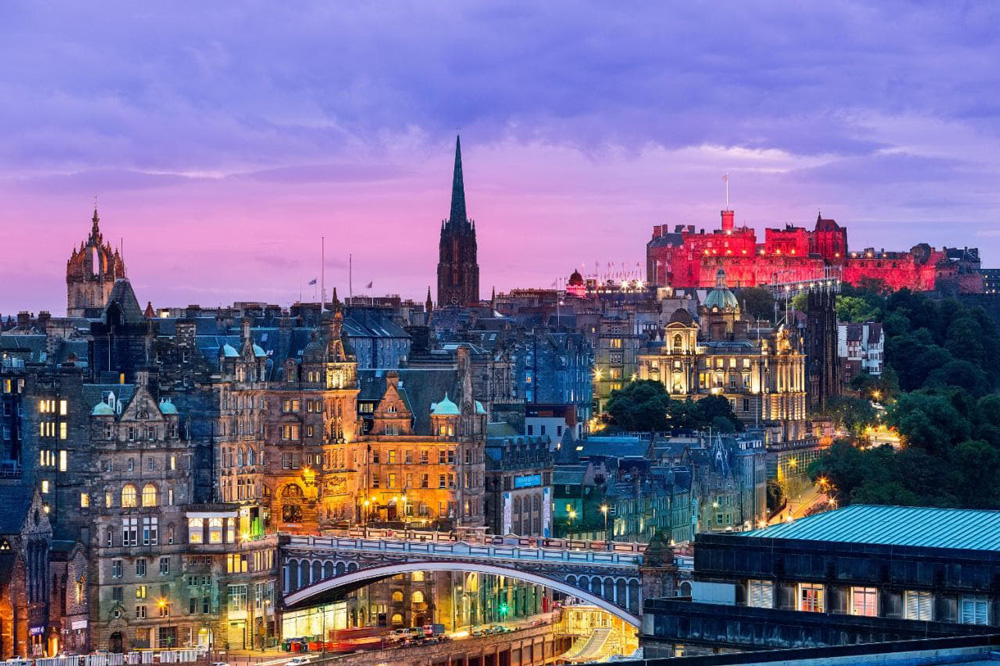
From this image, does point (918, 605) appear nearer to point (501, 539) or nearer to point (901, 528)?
point (901, 528)

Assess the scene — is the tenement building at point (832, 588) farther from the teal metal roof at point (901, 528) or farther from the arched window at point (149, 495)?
the arched window at point (149, 495)

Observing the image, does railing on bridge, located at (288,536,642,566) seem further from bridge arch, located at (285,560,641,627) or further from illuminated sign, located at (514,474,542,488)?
illuminated sign, located at (514,474,542,488)

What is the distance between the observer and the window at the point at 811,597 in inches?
4665

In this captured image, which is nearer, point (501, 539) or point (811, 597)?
point (811, 597)

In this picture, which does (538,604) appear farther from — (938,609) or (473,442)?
(938,609)

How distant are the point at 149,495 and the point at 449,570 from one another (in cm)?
1957

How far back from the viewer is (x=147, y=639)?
518ft

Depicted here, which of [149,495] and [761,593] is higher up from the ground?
[149,495]

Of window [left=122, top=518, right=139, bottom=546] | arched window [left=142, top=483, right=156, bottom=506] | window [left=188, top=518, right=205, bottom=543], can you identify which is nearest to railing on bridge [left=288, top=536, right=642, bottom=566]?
window [left=188, top=518, right=205, bottom=543]

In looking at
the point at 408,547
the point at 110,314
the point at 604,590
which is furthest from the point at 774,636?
the point at 110,314

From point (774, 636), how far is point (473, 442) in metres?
69.7

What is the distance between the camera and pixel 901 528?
401 ft

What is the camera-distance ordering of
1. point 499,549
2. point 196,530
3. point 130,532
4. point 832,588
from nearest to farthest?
point 832,588 < point 499,549 < point 130,532 < point 196,530

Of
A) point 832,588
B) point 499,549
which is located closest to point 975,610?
point 832,588
